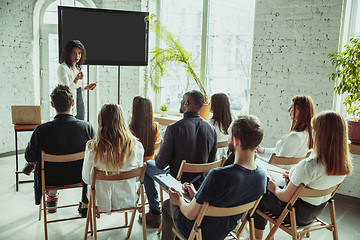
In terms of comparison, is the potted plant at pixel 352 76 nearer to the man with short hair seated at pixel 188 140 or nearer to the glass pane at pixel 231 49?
the glass pane at pixel 231 49

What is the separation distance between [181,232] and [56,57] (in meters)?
4.71

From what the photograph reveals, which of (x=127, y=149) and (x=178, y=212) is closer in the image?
(x=178, y=212)

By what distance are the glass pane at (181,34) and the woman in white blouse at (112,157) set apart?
9.53 feet

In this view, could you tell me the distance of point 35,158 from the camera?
3000 millimetres

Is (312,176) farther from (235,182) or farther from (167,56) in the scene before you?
(167,56)

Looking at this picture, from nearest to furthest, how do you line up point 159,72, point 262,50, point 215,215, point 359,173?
point 215,215 → point 359,173 → point 262,50 → point 159,72

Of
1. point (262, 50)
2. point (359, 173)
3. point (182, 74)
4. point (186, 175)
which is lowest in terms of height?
point (359, 173)

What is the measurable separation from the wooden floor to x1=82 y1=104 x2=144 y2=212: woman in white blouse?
57 centimetres

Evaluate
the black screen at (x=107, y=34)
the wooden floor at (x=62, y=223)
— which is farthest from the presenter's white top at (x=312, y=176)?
the black screen at (x=107, y=34)

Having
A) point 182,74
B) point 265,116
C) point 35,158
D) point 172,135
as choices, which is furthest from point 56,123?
point 182,74

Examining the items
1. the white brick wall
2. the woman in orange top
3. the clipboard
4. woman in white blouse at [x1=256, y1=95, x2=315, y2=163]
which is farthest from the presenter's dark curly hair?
woman in white blouse at [x1=256, y1=95, x2=315, y2=163]

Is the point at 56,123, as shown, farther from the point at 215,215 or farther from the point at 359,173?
the point at 359,173

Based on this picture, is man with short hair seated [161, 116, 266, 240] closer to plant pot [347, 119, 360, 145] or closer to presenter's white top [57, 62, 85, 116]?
plant pot [347, 119, 360, 145]

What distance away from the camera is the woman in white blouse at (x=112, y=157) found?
8.57 feet
